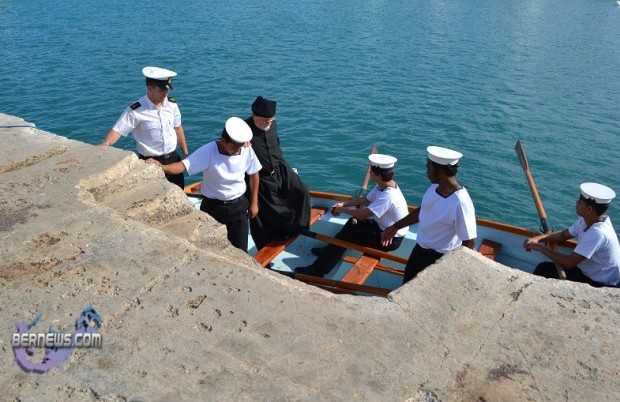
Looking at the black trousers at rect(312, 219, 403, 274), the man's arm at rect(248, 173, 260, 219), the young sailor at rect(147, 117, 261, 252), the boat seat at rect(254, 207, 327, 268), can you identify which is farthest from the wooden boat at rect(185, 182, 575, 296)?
the young sailor at rect(147, 117, 261, 252)

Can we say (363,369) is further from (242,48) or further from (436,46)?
(436,46)

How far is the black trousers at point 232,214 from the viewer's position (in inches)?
227

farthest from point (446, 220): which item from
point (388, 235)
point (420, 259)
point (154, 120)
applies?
point (154, 120)

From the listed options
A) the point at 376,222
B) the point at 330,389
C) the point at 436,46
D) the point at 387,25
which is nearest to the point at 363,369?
the point at 330,389

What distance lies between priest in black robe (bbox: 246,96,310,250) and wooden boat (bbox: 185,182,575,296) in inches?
6.4

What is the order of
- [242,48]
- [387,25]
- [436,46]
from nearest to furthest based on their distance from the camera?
1. [242,48]
2. [436,46]
3. [387,25]

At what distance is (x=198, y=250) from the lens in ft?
12.3

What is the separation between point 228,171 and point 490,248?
3.45 metres

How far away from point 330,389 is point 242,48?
2230 centimetres

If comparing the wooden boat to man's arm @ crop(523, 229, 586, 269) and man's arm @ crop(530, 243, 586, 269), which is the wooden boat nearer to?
man's arm @ crop(523, 229, 586, 269)

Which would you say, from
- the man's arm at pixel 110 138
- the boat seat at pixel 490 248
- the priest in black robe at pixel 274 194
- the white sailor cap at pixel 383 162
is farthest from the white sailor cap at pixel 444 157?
the man's arm at pixel 110 138

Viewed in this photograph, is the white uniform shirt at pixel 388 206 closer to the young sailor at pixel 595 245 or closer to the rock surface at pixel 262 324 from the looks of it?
the young sailor at pixel 595 245

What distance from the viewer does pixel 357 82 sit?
64.9ft

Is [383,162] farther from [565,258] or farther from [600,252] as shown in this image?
[600,252]
